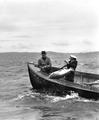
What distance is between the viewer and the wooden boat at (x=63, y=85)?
13992 millimetres

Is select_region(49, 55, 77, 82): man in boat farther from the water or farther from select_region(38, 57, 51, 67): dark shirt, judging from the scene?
select_region(38, 57, 51, 67): dark shirt

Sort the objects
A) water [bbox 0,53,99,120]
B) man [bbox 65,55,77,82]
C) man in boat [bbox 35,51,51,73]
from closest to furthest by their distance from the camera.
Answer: water [bbox 0,53,99,120] → man [bbox 65,55,77,82] → man in boat [bbox 35,51,51,73]

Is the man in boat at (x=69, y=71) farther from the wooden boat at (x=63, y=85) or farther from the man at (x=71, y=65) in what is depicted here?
the wooden boat at (x=63, y=85)

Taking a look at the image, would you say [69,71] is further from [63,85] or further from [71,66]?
[63,85]

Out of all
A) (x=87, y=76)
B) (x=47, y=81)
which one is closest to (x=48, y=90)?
(x=47, y=81)

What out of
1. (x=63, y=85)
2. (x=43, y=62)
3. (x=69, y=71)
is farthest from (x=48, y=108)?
(x=43, y=62)

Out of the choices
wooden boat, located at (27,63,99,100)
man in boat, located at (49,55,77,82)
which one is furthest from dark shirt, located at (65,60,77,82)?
wooden boat, located at (27,63,99,100)

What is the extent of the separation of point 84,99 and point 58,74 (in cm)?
272

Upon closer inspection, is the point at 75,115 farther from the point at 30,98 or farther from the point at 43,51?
the point at 43,51

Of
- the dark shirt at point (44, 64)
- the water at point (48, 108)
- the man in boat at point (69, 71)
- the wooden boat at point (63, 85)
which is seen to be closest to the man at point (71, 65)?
the man in boat at point (69, 71)

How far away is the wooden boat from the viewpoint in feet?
45.9

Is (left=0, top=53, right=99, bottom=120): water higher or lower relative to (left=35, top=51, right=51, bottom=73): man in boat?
lower

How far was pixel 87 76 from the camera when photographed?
62.1 ft

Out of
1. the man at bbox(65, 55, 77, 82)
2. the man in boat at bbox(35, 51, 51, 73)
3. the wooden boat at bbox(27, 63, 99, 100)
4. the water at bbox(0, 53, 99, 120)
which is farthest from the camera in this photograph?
the man in boat at bbox(35, 51, 51, 73)
